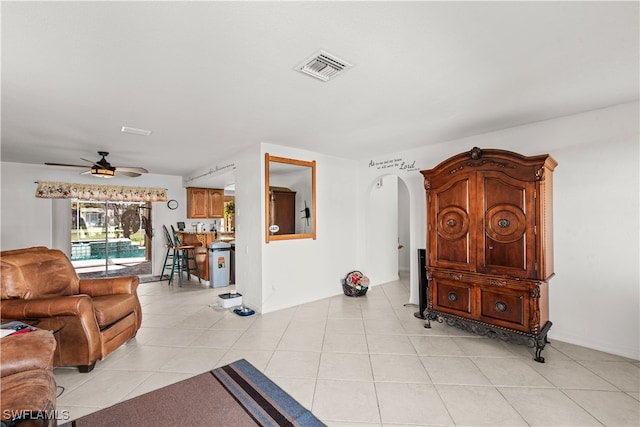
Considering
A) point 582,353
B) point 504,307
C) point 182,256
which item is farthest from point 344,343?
point 182,256

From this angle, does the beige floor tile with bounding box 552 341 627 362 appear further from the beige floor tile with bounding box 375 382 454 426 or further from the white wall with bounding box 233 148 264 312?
the white wall with bounding box 233 148 264 312

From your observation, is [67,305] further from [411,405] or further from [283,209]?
[283,209]

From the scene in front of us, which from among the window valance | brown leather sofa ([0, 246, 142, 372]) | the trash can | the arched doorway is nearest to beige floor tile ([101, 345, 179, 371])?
brown leather sofa ([0, 246, 142, 372])

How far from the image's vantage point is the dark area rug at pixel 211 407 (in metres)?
1.90

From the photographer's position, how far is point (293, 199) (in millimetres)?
5648

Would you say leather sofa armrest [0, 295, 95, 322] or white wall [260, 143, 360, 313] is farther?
white wall [260, 143, 360, 313]

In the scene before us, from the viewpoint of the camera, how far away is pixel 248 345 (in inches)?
120

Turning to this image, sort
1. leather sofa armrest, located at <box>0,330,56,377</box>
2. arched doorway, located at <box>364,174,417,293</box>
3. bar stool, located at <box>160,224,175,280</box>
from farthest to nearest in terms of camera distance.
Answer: bar stool, located at <box>160,224,175,280</box>
arched doorway, located at <box>364,174,417,293</box>
leather sofa armrest, located at <box>0,330,56,377</box>

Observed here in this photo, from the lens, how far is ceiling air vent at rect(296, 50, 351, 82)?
194cm

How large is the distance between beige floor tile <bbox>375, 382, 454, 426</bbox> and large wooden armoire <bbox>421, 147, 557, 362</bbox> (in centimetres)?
121

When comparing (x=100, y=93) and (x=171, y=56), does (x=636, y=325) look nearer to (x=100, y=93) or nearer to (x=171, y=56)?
(x=171, y=56)

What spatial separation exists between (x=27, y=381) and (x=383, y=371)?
92.0 inches

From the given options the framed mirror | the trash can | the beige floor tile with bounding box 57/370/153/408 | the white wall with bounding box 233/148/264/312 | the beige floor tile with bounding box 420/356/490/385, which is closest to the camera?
the beige floor tile with bounding box 57/370/153/408

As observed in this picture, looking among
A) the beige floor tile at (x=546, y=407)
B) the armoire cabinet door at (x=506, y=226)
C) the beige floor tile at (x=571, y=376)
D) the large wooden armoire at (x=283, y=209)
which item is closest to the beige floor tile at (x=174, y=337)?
the large wooden armoire at (x=283, y=209)
